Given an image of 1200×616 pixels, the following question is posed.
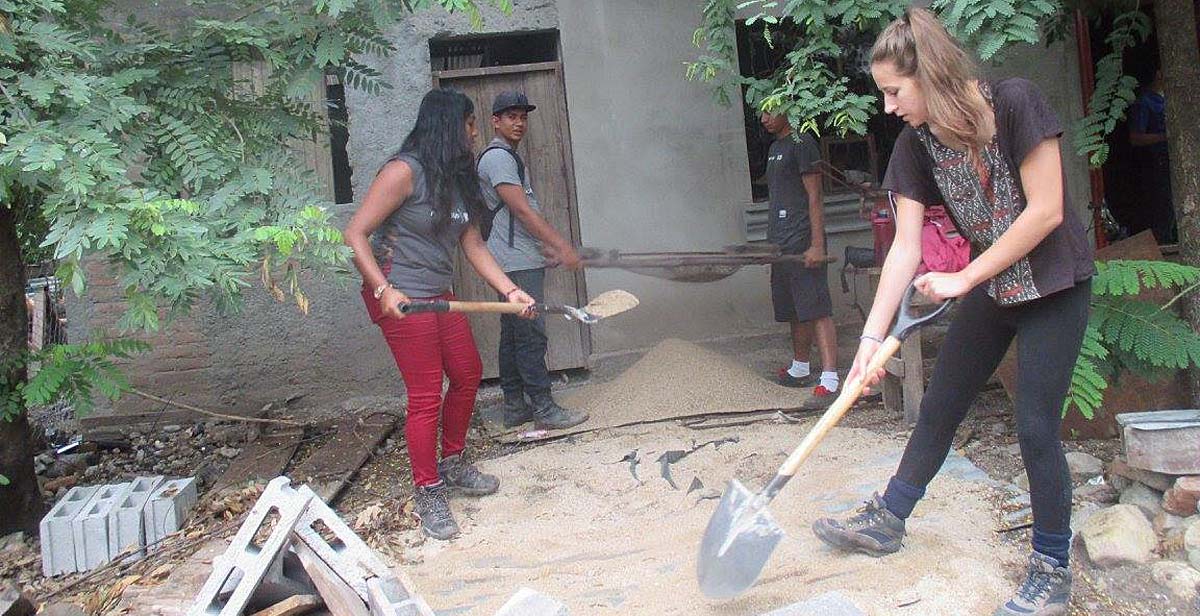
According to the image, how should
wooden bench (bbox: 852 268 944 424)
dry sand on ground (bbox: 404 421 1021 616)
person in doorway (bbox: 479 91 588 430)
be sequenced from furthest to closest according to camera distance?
1. person in doorway (bbox: 479 91 588 430)
2. wooden bench (bbox: 852 268 944 424)
3. dry sand on ground (bbox: 404 421 1021 616)

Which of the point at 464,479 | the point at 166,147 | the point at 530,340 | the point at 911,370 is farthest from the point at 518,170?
the point at 911,370

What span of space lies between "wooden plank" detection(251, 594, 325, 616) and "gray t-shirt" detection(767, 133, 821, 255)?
373 centimetres

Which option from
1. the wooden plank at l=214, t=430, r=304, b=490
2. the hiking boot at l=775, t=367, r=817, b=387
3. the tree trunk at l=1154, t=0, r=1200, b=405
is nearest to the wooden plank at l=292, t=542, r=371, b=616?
the wooden plank at l=214, t=430, r=304, b=490

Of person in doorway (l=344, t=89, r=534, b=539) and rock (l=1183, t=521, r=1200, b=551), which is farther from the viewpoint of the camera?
person in doorway (l=344, t=89, r=534, b=539)

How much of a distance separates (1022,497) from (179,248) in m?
3.23

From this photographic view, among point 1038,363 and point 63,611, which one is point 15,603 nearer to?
point 63,611

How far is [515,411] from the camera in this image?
571 cm

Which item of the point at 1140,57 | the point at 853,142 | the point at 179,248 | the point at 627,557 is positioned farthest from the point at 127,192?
the point at 1140,57

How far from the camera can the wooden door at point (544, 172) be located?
21.1ft

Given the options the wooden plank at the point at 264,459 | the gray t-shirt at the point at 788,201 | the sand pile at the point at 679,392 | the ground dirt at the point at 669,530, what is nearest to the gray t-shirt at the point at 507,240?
the sand pile at the point at 679,392

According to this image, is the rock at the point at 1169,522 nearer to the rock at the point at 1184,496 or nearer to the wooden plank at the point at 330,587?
the rock at the point at 1184,496

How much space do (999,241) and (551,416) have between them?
324 centimetres

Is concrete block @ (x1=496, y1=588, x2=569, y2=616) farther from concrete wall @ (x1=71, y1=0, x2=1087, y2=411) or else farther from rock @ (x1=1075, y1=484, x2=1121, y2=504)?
concrete wall @ (x1=71, y1=0, x2=1087, y2=411)

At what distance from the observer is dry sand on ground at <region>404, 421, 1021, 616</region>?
10.3 ft
